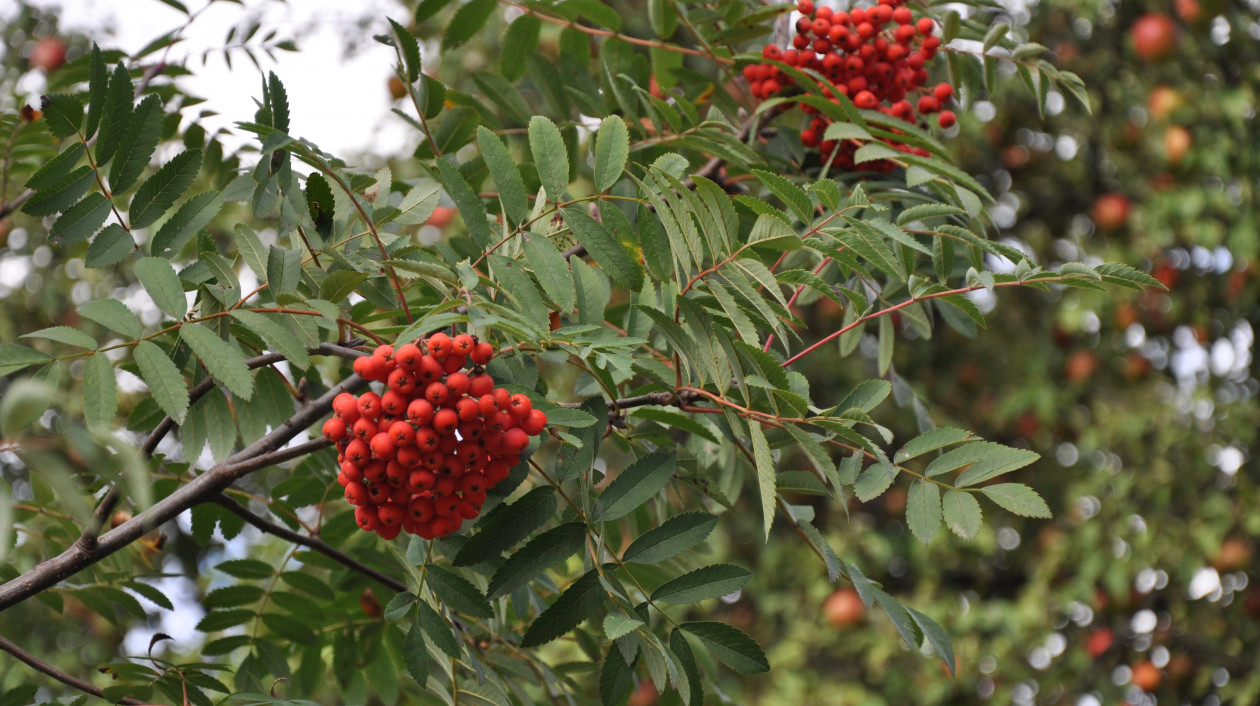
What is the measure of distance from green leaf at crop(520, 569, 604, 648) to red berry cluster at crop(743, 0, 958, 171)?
78 cm

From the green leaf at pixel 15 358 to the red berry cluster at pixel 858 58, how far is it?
102 cm

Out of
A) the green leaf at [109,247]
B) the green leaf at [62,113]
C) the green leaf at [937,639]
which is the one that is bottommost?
the green leaf at [937,639]

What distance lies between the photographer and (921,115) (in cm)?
152

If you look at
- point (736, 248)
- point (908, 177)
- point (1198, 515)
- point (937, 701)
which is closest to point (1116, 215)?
point (1198, 515)

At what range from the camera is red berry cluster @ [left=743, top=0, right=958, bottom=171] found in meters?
1.40

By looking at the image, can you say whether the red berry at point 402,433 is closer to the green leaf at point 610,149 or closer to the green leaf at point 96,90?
the green leaf at point 610,149

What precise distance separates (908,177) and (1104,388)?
2.86 meters

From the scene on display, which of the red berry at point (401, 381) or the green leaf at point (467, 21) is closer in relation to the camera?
the red berry at point (401, 381)

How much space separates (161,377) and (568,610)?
0.42 metres

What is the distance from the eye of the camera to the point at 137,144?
38.5 inches

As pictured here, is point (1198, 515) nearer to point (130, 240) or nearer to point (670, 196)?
point (670, 196)

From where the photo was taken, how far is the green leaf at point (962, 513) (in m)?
0.91

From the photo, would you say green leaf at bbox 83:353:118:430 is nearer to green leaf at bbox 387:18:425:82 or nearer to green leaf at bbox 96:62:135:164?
green leaf at bbox 96:62:135:164

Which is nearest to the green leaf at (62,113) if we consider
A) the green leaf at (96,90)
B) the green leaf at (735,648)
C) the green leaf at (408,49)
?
the green leaf at (96,90)
